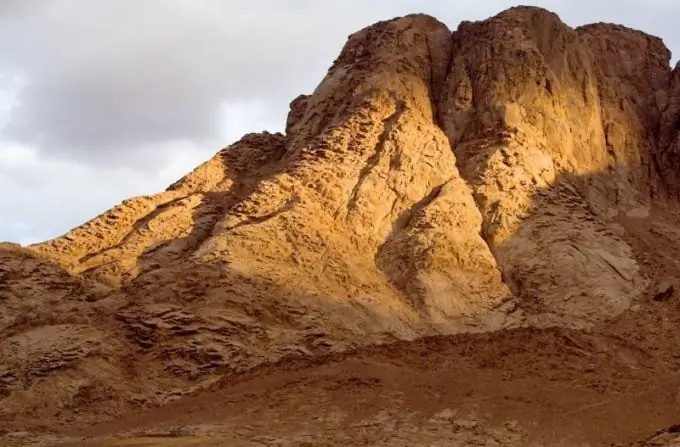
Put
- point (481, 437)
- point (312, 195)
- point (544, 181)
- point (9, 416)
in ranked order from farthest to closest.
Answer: point (544, 181) < point (312, 195) < point (9, 416) < point (481, 437)

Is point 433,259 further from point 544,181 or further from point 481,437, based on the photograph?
point 481,437

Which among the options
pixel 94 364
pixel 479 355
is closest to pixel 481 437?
pixel 479 355

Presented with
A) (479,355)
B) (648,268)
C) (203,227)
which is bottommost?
(479,355)

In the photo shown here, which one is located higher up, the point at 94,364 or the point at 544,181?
the point at 544,181

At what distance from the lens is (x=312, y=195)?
29.8m

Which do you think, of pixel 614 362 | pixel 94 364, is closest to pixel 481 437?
pixel 614 362

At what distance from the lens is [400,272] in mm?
27891

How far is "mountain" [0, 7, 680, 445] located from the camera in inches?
776

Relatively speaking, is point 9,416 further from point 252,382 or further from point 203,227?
point 203,227

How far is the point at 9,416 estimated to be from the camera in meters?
20.2

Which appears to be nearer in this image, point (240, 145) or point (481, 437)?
point (481, 437)

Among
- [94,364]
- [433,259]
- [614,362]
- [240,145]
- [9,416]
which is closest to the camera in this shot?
[9,416]

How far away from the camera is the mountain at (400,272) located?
1972 cm

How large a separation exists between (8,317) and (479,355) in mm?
12204
